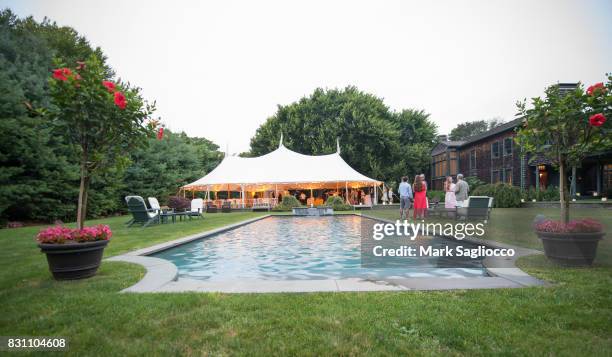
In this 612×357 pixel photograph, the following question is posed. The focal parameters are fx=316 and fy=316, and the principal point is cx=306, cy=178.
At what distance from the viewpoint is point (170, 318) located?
255cm

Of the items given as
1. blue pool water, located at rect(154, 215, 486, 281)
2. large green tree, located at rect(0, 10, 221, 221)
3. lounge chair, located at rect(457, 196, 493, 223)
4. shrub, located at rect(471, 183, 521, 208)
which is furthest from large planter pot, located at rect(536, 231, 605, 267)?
shrub, located at rect(471, 183, 521, 208)

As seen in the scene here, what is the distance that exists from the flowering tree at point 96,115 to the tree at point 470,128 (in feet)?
221

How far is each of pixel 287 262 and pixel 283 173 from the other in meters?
17.5

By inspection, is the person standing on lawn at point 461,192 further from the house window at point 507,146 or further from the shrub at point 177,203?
the house window at point 507,146

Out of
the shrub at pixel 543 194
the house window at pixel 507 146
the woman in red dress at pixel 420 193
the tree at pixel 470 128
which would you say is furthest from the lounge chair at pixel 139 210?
the tree at pixel 470 128

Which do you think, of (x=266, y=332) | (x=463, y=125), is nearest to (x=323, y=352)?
(x=266, y=332)

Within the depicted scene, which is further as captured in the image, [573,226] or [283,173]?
[283,173]

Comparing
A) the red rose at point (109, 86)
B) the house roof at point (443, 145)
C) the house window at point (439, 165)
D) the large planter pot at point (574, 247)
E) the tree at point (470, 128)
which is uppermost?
the tree at point (470, 128)

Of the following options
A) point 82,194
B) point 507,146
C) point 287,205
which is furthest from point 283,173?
point 82,194

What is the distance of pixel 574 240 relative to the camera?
4.15 meters

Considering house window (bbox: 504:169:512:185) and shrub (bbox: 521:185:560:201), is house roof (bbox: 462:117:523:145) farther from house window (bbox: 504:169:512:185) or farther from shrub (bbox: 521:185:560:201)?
shrub (bbox: 521:185:560:201)

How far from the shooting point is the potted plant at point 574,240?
4.12m

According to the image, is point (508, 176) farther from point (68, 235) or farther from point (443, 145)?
point (68, 235)

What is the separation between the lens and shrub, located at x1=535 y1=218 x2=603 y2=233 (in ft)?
13.5
